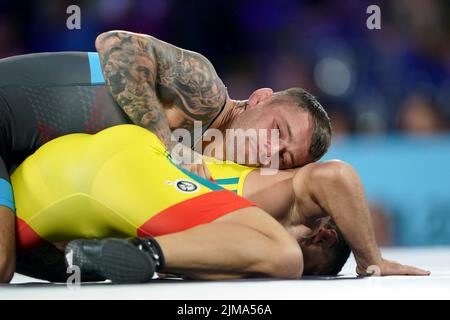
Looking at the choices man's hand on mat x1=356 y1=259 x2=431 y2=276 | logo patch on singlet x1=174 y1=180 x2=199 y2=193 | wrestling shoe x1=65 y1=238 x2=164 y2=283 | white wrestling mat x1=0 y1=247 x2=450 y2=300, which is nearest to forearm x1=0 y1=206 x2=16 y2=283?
white wrestling mat x1=0 y1=247 x2=450 y2=300

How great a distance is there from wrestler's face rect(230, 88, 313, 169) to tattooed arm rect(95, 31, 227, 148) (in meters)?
0.16

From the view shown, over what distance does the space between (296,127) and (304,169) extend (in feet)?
1.12

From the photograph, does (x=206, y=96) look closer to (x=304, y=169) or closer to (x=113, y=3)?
(x=304, y=169)

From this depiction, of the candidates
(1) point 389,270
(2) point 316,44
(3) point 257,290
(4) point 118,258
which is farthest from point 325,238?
(2) point 316,44

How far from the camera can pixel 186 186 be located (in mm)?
2354

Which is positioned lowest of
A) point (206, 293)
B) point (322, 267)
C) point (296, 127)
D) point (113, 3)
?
point (322, 267)

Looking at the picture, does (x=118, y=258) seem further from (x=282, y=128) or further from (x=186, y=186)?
(x=282, y=128)

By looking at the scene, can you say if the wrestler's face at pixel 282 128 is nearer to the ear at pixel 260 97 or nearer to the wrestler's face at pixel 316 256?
the ear at pixel 260 97

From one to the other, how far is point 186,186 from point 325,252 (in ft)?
2.19

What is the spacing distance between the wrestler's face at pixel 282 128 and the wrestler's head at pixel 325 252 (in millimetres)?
364

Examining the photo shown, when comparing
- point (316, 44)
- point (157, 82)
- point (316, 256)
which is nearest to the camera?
point (316, 256)
